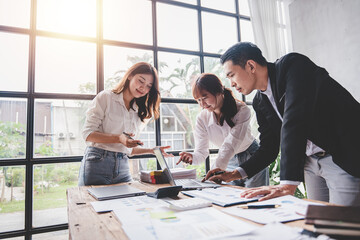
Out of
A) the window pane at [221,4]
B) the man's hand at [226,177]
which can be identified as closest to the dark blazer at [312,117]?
the man's hand at [226,177]

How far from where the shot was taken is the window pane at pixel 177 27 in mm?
2738

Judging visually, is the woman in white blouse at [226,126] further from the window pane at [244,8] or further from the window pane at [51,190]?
the window pane at [244,8]

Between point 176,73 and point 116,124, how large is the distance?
119cm

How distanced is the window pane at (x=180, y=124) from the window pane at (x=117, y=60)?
0.54 metres

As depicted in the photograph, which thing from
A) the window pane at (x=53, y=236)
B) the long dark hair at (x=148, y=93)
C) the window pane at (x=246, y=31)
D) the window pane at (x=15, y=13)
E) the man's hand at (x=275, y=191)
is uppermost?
the window pane at (x=246, y=31)

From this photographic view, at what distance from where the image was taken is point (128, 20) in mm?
2604

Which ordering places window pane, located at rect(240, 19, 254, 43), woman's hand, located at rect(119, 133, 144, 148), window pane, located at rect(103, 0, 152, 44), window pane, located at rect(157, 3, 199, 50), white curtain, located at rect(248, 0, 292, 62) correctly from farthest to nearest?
window pane, located at rect(240, 19, 254, 43) → white curtain, located at rect(248, 0, 292, 62) → window pane, located at rect(157, 3, 199, 50) → window pane, located at rect(103, 0, 152, 44) → woman's hand, located at rect(119, 133, 144, 148)

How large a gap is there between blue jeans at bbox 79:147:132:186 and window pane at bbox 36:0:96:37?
1326mm

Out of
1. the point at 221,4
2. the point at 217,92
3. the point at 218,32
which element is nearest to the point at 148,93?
the point at 217,92

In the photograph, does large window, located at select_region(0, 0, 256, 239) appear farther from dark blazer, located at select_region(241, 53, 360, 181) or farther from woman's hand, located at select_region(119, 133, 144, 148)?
dark blazer, located at select_region(241, 53, 360, 181)

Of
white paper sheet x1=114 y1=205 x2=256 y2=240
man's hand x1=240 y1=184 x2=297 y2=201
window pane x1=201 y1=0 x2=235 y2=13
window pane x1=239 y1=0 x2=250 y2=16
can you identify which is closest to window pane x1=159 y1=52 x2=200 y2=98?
window pane x1=201 y1=0 x2=235 y2=13

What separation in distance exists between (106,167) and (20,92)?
1.12 metres

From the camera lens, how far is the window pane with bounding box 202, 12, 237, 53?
2.97 m

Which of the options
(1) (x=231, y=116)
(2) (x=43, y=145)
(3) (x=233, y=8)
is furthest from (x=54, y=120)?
(3) (x=233, y=8)
